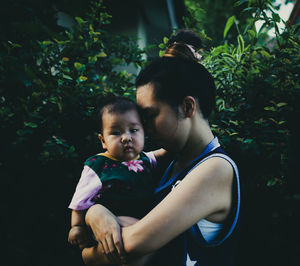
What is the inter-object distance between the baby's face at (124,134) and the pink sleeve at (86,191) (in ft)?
0.66

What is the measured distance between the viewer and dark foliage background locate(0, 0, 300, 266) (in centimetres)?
175

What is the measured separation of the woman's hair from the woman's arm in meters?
0.44

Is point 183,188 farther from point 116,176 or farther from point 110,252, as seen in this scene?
point 116,176

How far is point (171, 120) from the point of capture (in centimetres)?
140

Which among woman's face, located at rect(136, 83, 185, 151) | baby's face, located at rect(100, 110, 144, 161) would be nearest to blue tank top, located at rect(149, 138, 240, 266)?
woman's face, located at rect(136, 83, 185, 151)

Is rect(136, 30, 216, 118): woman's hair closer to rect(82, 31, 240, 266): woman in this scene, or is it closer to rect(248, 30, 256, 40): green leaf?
rect(82, 31, 240, 266): woman

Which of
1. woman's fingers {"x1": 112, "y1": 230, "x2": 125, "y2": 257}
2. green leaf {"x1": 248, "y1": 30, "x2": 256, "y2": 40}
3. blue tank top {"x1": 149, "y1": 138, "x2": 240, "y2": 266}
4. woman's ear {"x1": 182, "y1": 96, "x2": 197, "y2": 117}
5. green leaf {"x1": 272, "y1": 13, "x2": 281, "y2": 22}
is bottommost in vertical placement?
blue tank top {"x1": 149, "y1": 138, "x2": 240, "y2": 266}

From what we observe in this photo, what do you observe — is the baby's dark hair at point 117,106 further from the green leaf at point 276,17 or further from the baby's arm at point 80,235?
the green leaf at point 276,17

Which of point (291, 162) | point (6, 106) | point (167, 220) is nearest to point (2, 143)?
point (6, 106)

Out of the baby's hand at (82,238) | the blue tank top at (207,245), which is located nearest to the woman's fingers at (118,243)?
the blue tank top at (207,245)

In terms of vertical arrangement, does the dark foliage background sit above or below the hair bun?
below

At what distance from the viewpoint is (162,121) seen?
1411mm

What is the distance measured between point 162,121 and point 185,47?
21.6 inches

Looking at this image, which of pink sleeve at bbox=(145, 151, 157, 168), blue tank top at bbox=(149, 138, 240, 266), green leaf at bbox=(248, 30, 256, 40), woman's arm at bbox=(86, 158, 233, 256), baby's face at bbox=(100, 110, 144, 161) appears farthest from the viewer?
green leaf at bbox=(248, 30, 256, 40)
